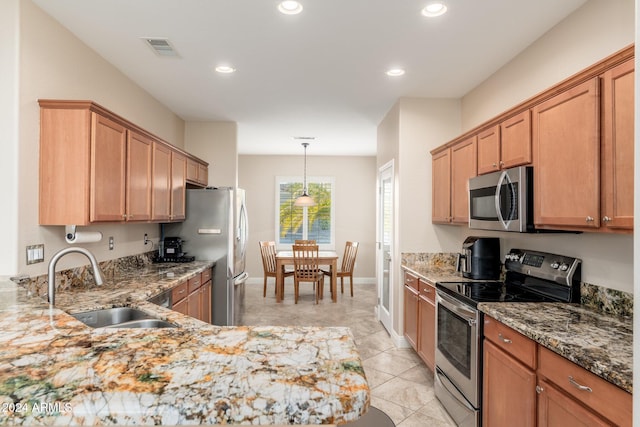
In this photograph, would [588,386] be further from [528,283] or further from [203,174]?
[203,174]

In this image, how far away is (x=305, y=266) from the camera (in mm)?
6203

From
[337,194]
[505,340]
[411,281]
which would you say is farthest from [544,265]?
[337,194]

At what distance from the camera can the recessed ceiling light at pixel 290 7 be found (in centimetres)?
231

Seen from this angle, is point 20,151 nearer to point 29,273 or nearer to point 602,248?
point 29,273

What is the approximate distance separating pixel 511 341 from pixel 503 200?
38.6 inches

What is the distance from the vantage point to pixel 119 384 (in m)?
0.89

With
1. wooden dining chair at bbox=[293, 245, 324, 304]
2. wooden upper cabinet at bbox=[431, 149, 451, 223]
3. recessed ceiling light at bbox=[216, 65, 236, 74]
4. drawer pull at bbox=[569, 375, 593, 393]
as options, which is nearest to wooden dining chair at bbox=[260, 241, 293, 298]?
wooden dining chair at bbox=[293, 245, 324, 304]

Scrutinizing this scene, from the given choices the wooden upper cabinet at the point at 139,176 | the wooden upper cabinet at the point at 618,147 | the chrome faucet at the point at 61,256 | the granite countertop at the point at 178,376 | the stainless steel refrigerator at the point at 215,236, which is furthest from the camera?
the stainless steel refrigerator at the point at 215,236

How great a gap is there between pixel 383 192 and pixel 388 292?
4.31ft

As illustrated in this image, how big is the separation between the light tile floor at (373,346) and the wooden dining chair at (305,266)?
0.38 m

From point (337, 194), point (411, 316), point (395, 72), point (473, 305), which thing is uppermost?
point (395, 72)

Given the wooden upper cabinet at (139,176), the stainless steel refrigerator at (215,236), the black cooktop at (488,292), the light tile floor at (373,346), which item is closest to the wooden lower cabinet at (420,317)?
the light tile floor at (373,346)

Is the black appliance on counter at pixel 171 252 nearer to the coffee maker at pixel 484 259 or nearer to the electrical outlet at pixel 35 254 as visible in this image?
the electrical outlet at pixel 35 254

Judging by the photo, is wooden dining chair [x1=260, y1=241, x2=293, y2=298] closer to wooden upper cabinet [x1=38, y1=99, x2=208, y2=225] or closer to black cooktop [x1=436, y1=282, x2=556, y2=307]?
wooden upper cabinet [x1=38, y1=99, x2=208, y2=225]
